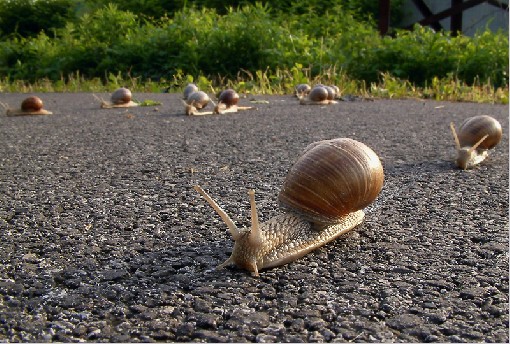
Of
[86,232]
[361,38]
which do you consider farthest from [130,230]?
[361,38]

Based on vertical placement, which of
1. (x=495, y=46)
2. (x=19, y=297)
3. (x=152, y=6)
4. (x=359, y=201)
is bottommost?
(x=19, y=297)

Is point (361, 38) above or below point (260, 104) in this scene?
above

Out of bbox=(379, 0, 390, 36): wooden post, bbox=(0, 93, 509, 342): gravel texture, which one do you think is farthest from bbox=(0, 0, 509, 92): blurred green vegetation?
bbox=(0, 93, 509, 342): gravel texture

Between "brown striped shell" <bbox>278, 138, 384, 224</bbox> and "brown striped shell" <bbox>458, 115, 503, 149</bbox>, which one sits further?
"brown striped shell" <bbox>458, 115, 503, 149</bbox>

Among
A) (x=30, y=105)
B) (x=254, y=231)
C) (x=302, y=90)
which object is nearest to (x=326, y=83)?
(x=302, y=90)

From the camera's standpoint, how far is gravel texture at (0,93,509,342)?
1594 millimetres

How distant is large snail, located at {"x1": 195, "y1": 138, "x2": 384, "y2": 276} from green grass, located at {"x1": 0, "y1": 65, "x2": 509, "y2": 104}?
25.6 feet

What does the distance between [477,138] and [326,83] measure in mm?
7259

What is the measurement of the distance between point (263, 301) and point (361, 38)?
13.0 m

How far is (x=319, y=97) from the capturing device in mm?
8305

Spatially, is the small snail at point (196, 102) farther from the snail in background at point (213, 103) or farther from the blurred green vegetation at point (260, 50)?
the blurred green vegetation at point (260, 50)

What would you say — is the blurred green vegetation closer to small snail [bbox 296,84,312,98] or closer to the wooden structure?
the wooden structure

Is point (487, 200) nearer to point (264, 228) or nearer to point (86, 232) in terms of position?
point (264, 228)

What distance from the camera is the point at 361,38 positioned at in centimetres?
1401
